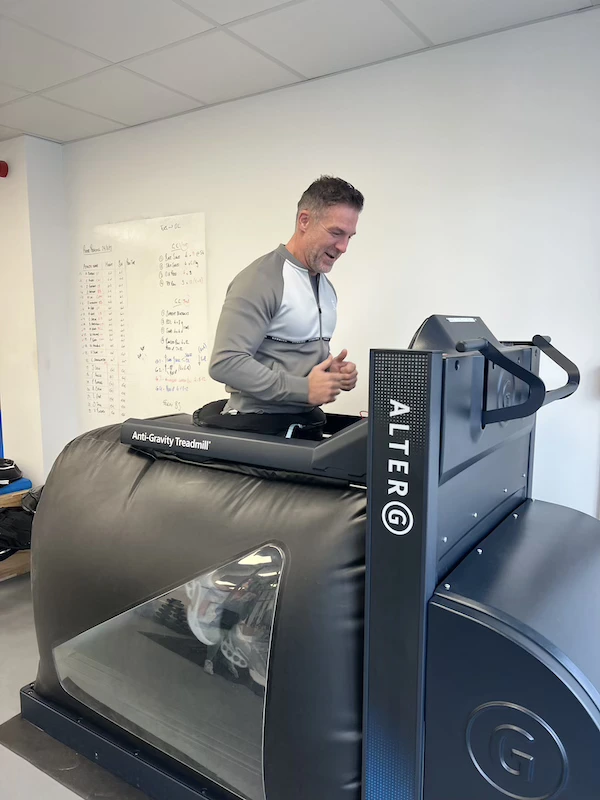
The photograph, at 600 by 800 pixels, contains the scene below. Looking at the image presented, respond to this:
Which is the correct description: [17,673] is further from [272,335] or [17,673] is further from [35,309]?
[35,309]

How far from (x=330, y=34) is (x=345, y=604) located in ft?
6.86

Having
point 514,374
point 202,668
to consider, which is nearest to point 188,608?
point 202,668

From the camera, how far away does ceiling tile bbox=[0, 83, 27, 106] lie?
2672 millimetres

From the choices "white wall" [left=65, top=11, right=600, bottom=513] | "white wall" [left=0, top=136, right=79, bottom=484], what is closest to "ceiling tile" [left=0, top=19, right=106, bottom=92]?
"white wall" [left=65, top=11, right=600, bottom=513]

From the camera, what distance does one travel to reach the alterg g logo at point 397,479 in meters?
0.85

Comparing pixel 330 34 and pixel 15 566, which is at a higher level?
pixel 330 34

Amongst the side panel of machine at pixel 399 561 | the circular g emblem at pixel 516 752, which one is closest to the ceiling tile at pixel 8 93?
the side panel of machine at pixel 399 561

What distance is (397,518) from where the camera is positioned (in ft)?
2.86

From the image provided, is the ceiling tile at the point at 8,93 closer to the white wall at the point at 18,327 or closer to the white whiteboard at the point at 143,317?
the white wall at the point at 18,327

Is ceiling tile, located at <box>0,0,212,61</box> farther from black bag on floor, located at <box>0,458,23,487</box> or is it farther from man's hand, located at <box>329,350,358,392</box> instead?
black bag on floor, located at <box>0,458,23,487</box>

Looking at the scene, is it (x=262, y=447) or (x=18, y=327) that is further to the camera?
(x=18, y=327)

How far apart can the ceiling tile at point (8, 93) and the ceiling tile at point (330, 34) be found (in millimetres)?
1264

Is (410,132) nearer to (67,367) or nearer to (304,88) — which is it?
(304,88)

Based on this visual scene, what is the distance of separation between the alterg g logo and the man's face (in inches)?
36.3
